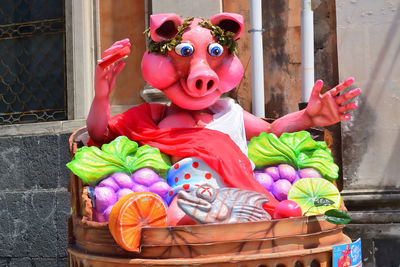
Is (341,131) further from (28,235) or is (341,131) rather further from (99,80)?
(28,235)

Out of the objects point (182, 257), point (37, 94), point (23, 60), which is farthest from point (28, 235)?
point (182, 257)

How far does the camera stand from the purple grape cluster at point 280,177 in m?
2.62

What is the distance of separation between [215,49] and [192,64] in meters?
0.14

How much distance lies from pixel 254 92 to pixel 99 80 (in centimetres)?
131

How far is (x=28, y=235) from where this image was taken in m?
4.36

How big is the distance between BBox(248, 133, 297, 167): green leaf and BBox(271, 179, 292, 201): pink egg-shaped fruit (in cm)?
13

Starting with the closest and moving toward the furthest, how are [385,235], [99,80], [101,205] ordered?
[101,205], [99,80], [385,235]

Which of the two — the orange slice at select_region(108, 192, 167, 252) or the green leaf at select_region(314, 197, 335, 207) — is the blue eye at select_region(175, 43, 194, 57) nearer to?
the orange slice at select_region(108, 192, 167, 252)

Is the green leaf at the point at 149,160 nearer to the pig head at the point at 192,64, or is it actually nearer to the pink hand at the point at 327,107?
the pig head at the point at 192,64

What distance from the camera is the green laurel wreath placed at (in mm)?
2604

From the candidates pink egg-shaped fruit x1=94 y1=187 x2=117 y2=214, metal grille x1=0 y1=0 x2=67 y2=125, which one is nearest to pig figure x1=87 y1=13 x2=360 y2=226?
pink egg-shaped fruit x1=94 y1=187 x2=117 y2=214

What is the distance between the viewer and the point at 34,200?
436 cm

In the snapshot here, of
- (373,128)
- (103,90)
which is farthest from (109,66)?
(373,128)

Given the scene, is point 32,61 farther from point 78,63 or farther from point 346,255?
point 346,255
